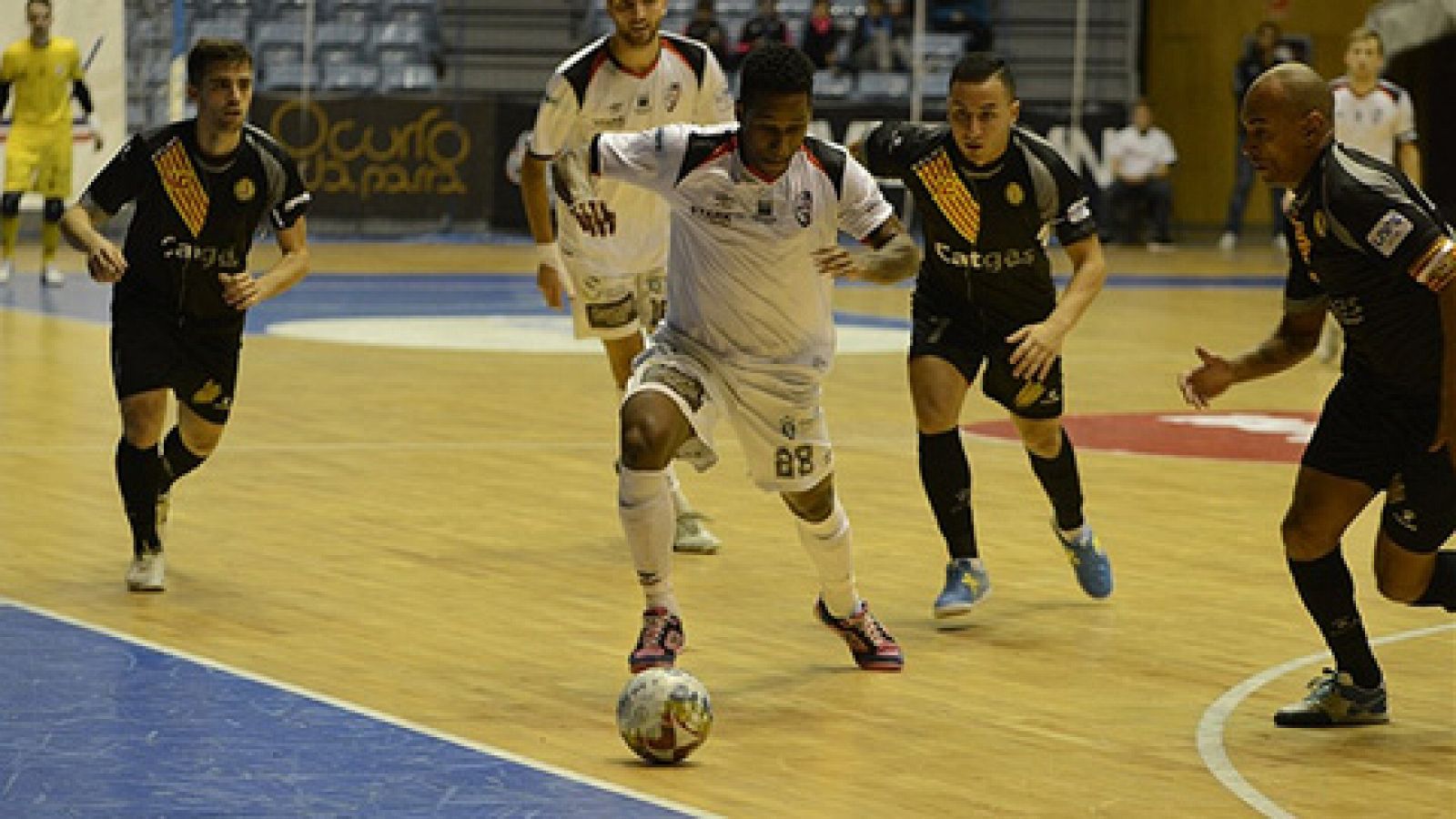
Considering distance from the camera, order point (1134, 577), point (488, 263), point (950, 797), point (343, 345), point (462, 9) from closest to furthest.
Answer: point (950, 797) → point (1134, 577) → point (343, 345) → point (488, 263) → point (462, 9)

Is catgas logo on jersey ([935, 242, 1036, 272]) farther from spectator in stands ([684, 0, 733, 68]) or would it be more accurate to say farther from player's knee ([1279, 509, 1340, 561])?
spectator in stands ([684, 0, 733, 68])

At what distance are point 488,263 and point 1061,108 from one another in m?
8.05

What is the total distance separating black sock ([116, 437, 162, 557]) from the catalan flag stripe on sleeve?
2.83 meters

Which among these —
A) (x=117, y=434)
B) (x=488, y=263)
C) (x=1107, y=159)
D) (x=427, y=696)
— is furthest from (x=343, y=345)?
(x=1107, y=159)

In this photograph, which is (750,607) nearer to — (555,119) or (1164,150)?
(555,119)

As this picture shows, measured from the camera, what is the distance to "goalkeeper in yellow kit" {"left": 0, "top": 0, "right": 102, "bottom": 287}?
21.9 meters

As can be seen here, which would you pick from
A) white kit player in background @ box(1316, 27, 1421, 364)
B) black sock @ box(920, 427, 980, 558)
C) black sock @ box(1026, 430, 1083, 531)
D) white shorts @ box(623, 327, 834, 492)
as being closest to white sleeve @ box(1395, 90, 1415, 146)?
white kit player in background @ box(1316, 27, 1421, 364)

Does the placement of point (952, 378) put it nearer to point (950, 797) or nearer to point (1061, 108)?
point (950, 797)

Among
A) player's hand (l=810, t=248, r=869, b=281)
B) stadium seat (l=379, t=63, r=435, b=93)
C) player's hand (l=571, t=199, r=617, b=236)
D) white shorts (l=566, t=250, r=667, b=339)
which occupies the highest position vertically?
player's hand (l=810, t=248, r=869, b=281)

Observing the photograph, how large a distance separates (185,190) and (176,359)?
1.91 feet

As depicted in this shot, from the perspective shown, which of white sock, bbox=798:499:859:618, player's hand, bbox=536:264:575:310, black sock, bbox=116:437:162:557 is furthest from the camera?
player's hand, bbox=536:264:575:310

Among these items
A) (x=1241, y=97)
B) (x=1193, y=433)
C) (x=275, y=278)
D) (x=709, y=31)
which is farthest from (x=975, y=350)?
(x=1241, y=97)

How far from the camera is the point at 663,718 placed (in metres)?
6.72

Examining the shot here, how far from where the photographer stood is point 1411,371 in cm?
712
